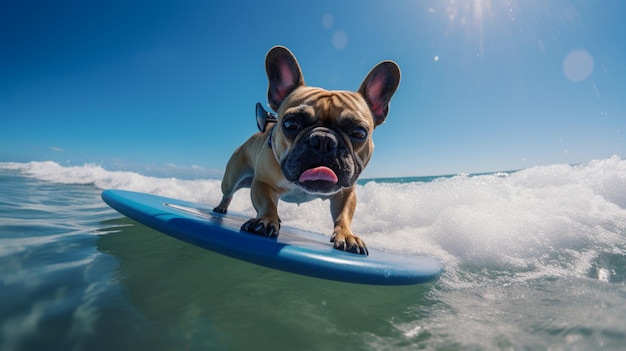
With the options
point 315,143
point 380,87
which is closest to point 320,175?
point 315,143

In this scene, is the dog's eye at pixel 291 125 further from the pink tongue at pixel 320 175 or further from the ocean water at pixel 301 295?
the ocean water at pixel 301 295

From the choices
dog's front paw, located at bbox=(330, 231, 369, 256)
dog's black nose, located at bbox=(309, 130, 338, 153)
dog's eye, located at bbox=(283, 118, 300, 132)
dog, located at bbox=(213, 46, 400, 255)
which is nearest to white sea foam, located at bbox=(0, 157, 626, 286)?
dog's front paw, located at bbox=(330, 231, 369, 256)

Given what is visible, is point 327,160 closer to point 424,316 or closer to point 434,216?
point 424,316

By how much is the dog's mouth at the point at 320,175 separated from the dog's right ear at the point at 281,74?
1.40 meters

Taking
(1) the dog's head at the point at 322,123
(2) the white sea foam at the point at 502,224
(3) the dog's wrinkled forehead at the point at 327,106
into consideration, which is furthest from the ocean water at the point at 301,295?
(3) the dog's wrinkled forehead at the point at 327,106

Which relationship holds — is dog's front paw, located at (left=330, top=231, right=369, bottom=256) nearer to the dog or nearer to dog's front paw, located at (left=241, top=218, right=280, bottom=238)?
the dog

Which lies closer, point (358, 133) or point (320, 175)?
point (320, 175)

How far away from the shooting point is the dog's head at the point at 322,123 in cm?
208

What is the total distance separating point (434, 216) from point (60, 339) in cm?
475

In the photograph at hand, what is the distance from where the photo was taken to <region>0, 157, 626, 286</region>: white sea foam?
9.67ft

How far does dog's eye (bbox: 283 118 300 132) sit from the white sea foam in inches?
75.0

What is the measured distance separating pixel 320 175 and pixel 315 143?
24cm

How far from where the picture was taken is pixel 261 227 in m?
2.07

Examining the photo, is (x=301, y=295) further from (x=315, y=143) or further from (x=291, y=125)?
(x=291, y=125)
